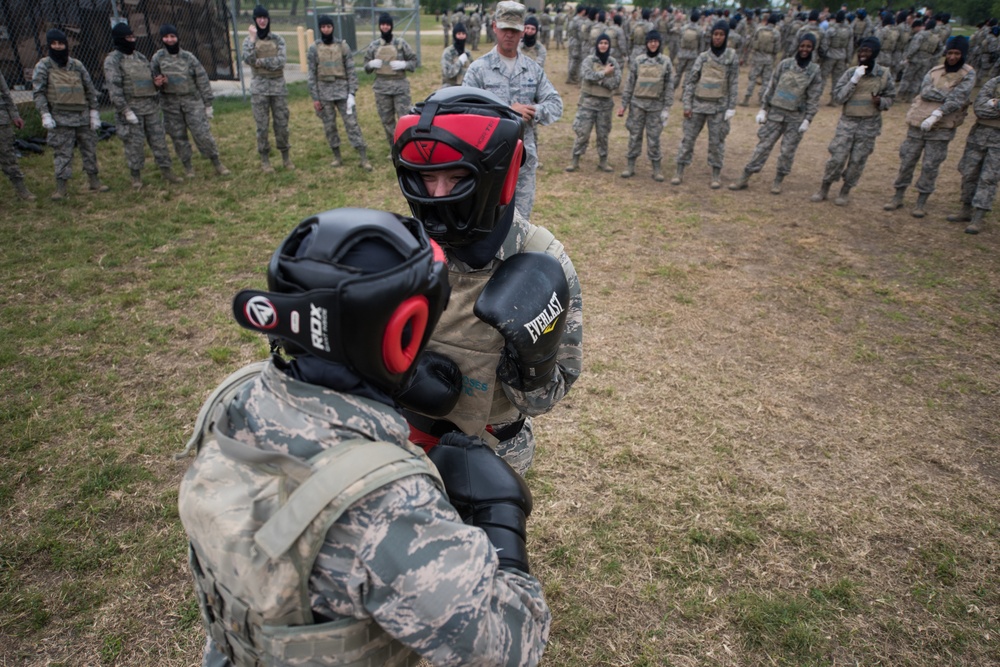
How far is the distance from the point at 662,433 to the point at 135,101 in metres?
9.05

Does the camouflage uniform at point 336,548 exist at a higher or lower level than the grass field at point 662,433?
higher

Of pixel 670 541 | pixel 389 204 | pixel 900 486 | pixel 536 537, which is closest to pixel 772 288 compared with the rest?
pixel 900 486

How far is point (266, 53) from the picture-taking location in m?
9.71

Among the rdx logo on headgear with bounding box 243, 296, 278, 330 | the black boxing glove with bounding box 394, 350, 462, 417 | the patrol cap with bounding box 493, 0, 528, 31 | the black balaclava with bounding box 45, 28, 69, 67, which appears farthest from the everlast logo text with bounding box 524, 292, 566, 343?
the black balaclava with bounding box 45, 28, 69, 67

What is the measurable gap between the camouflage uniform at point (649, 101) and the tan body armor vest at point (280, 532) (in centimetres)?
1012

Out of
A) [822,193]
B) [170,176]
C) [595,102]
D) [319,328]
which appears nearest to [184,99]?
[170,176]

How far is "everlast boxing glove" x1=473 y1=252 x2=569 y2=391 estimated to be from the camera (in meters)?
2.04

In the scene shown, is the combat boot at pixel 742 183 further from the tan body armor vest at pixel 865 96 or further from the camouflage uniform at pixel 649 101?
the tan body armor vest at pixel 865 96

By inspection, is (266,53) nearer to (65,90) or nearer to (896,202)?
(65,90)

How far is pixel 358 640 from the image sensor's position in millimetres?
1301

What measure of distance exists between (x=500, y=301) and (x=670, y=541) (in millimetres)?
2383

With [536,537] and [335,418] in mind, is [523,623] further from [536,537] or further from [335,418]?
[536,537]

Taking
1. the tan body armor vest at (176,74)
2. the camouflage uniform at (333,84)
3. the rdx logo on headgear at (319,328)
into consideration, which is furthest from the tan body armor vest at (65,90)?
the rdx logo on headgear at (319,328)

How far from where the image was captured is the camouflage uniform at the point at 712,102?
32.2ft
